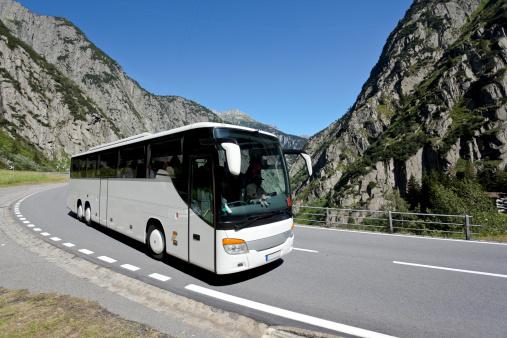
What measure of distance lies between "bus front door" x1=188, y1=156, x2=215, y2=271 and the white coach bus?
2cm

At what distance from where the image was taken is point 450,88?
119 m

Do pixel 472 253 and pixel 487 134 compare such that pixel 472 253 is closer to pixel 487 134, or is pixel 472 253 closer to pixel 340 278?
pixel 340 278

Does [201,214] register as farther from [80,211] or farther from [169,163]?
[80,211]

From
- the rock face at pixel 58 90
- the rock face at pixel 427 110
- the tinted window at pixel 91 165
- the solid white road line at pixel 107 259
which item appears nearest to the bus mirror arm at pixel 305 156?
the solid white road line at pixel 107 259

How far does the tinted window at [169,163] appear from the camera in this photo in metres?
6.80

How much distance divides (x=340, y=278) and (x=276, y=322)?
2.49m

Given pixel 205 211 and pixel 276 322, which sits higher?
pixel 205 211

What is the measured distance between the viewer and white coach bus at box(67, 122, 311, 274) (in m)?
5.78

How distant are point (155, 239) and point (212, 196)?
2954 mm

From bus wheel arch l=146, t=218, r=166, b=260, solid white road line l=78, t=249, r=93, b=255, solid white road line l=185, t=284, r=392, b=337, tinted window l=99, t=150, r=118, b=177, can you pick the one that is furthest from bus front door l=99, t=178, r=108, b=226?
solid white road line l=185, t=284, r=392, b=337

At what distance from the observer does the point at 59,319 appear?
4406mm

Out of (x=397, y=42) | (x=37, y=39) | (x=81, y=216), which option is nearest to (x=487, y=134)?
(x=397, y=42)

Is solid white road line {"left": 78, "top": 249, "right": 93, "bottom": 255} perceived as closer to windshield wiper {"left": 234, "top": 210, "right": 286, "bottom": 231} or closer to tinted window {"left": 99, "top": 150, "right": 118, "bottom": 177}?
tinted window {"left": 99, "top": 150, "right": 118, "bottom": 177}

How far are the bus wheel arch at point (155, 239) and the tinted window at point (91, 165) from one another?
5.67m
